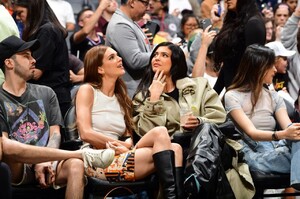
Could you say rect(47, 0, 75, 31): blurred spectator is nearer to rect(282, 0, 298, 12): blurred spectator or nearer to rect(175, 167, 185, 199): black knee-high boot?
rect(282, 0, 298, 12): blurred spectator

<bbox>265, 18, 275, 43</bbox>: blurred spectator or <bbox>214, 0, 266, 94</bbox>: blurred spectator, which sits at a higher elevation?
<bbox>214, 0, 266, 94</bbox>: blurred spectator

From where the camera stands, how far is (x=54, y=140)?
590 centimetres

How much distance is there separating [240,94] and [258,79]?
192mm

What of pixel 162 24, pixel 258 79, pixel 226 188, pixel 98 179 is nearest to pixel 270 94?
pixel 258 79

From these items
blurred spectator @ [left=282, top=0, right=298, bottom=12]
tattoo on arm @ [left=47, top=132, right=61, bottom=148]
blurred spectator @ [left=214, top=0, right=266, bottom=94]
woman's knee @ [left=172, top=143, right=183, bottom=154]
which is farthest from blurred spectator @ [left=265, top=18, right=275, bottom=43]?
tattoo on arm @ [left=47, top=132, right=61, bottom=148]

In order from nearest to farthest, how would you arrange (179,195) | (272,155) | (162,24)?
(179,195), (272,155), (162,24)

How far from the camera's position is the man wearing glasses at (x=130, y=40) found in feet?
21.9

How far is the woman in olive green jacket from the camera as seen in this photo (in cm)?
621

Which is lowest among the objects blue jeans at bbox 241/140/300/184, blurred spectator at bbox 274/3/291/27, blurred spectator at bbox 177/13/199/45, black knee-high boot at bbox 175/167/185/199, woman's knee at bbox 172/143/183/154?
blurred spectator at bbox 177/13/199/45

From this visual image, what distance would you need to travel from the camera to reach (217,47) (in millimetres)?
6887

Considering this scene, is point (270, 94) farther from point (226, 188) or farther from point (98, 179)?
point (98, 179)

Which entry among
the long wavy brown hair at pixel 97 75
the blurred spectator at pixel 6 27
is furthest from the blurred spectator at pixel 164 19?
the blurred spectator at pixel 6 27

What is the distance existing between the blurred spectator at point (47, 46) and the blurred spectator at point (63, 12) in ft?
8.21

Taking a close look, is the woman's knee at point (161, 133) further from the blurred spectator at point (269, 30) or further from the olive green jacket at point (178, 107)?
the blurred spectator at point (269, 30)
